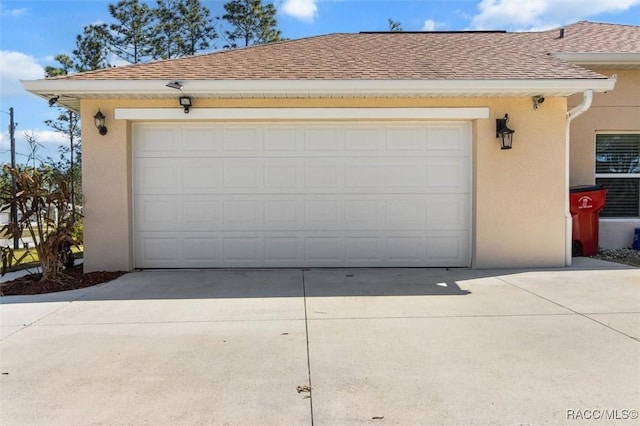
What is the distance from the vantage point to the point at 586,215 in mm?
8344

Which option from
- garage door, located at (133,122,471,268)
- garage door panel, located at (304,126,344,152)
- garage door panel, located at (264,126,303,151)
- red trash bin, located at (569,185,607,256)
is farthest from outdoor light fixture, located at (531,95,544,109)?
garage door panel, located at (264,126,303,151)

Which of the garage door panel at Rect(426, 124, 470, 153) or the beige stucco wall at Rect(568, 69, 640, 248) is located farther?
the beige stucco wall at Rect(568, 69, 640, 248)

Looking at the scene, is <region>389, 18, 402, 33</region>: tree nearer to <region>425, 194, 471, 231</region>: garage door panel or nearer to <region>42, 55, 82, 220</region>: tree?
<region>42, 55, 82, 220</region>: tree

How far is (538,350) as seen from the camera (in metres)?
3.71

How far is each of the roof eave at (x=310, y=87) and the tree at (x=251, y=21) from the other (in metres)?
14.7

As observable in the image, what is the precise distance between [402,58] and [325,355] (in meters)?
6.12

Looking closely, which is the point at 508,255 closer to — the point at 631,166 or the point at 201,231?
the point at 631,166

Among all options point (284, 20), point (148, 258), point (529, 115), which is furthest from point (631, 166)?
point (284, 20)

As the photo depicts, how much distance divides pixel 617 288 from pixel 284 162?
5264 millimetres

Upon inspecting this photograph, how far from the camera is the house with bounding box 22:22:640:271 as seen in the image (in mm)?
7254

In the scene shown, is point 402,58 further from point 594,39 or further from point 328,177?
point 594,39

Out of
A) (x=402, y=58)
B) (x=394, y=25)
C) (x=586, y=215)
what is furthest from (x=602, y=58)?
(x=394, y=25)

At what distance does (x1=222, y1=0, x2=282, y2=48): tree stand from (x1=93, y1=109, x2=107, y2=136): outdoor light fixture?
14.5 meters

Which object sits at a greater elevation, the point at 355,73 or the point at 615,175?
the point at 355,73
